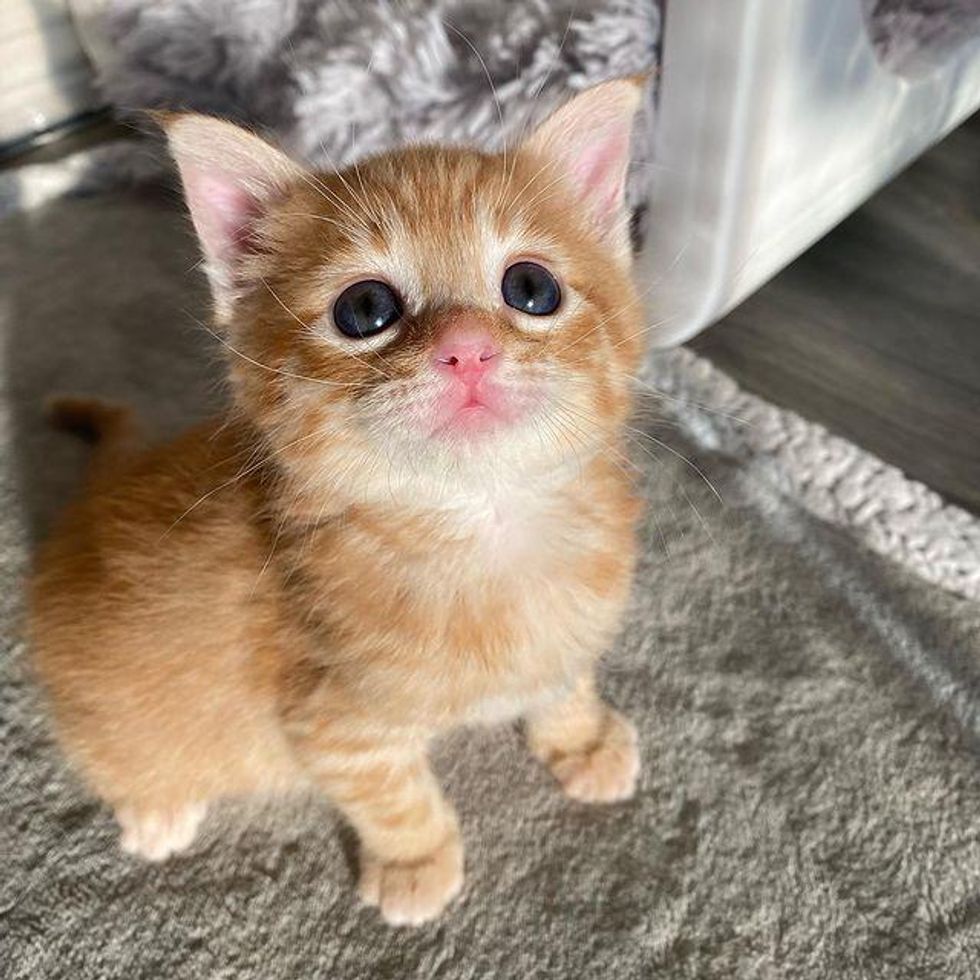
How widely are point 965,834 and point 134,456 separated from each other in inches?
35.4

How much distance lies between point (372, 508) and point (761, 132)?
69cm

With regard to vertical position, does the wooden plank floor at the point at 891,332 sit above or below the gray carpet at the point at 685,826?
above

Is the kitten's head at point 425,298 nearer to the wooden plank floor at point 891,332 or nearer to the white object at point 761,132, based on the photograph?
the white object at point 761,132

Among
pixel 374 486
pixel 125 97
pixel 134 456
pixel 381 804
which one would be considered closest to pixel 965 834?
pixel 381 804

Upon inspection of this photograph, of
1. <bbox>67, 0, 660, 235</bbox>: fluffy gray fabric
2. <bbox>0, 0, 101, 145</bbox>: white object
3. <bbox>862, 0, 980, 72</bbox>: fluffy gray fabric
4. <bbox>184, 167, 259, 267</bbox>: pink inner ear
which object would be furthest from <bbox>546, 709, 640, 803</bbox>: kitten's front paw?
<bbox>0, 0, 101, 145</bbox>: white object

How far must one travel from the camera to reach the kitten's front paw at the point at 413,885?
869mm

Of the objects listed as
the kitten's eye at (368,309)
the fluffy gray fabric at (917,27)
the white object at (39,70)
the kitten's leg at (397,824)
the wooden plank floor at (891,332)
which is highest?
the kitten's eye at (368,309)

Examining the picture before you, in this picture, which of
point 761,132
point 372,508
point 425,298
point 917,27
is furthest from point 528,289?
point 917,27

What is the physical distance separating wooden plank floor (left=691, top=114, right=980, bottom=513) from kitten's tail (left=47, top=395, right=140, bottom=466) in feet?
2.58

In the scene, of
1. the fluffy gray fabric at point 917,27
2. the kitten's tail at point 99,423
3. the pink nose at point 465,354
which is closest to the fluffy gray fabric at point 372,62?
the fluffy gray fabric at point 917,27

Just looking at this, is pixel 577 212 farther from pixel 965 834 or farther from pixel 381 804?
pixel 965 834

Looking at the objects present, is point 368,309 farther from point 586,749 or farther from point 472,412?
point 586,749

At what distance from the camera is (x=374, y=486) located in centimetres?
69

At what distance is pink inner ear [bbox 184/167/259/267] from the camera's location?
0.72 metres
